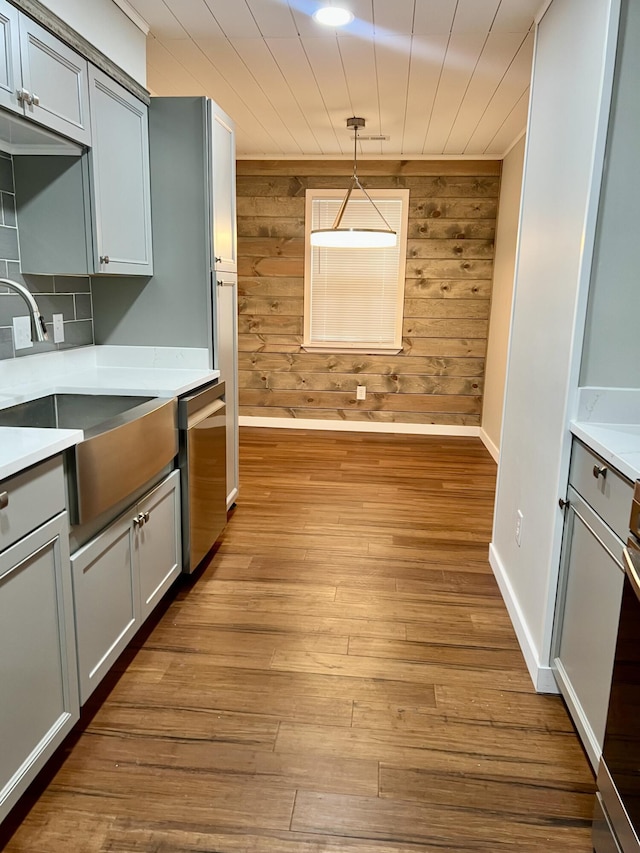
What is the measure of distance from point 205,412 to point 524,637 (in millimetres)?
1614

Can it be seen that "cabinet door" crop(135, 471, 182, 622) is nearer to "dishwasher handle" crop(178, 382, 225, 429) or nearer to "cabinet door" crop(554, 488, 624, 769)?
"dishwasher handle" crop(178, 382, 225, 429)

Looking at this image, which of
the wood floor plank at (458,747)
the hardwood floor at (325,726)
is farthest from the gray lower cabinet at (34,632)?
the wood floor plank at (458,747)

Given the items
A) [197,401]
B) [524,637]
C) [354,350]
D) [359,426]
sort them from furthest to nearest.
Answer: [359,426] < [354,350] < [197,401] < [524,637]

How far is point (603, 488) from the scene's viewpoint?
5.44ft

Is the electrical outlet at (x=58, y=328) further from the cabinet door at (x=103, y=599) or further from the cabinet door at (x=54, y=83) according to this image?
the cabinet door at (x=103, y=599)

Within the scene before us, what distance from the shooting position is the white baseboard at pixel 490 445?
16.2 ft

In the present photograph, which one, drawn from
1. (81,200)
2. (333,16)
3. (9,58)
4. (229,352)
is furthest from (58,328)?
(333,16)

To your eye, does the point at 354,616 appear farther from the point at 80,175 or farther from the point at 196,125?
the point at 196,125

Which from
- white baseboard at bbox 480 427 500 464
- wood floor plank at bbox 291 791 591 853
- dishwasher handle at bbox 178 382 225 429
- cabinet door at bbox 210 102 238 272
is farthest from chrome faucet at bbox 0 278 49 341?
white baseboard at bbox 480 427 500 464

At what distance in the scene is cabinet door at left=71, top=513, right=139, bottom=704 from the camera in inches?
68.9

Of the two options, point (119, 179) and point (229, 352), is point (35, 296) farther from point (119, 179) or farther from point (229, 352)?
point (229, 352)

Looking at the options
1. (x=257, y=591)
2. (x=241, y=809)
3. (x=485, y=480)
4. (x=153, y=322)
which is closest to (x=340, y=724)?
(x=241, y=809)

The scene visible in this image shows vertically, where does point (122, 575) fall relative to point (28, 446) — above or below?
below

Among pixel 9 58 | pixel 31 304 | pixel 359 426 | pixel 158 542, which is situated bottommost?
pixel 359 426
